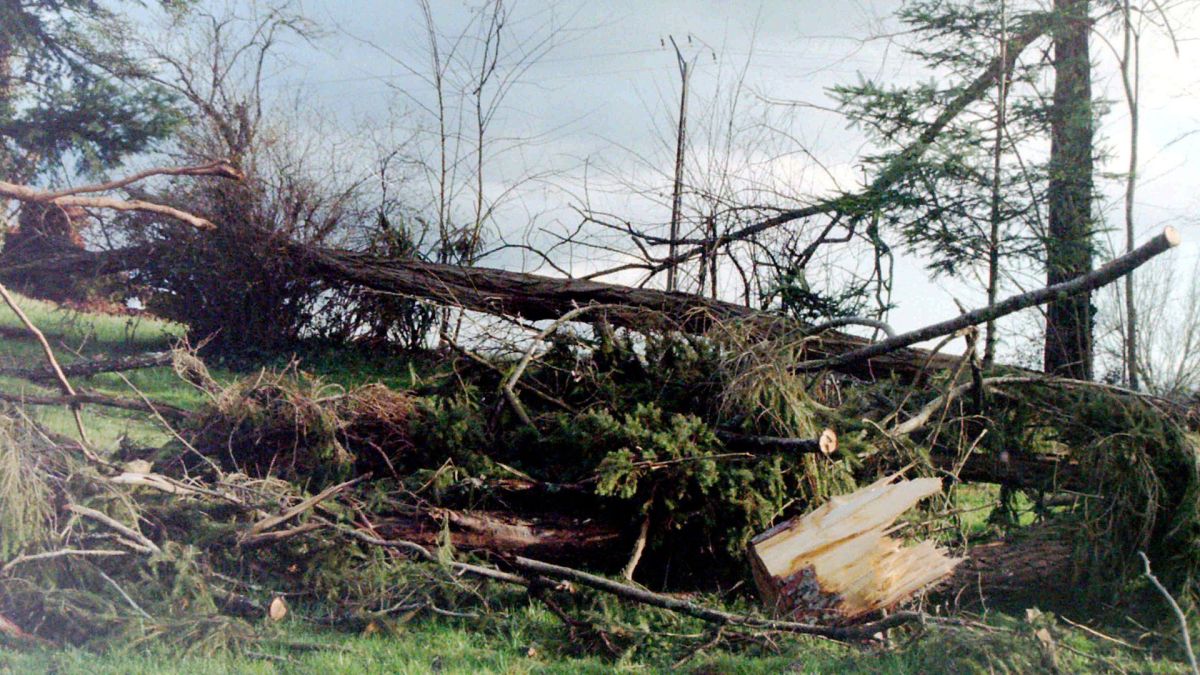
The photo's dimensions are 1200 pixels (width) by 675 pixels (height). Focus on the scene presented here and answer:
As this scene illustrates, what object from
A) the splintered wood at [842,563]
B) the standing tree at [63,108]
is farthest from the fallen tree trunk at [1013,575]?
the standing tree at [63,108]

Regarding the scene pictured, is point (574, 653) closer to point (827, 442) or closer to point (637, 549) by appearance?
point (637, 549)

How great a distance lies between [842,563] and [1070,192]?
231 inches

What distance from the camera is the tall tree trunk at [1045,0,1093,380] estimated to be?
8.49m

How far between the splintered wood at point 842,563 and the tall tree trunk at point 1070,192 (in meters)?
4.51

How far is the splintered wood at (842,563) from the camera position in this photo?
14.4 ft

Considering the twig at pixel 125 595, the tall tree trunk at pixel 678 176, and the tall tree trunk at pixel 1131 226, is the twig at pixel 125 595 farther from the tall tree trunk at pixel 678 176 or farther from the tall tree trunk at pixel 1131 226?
the tall tree trunk at pixel 1131 226

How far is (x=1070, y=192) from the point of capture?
28.0 ft

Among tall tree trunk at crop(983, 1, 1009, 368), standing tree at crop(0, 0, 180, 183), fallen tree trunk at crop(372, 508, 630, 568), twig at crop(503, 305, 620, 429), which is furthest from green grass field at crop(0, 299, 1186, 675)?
standing tree at crop(0, 0, 180, 183)

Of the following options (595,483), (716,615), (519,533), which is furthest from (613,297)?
(716,615)

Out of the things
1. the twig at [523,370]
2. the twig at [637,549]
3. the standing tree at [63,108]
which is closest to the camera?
the twig at [637,549]

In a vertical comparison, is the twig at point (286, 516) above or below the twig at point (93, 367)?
below

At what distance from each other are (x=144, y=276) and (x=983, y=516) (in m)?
8.81

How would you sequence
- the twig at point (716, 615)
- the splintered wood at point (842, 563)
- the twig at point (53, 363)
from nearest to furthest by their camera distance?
the twig at point (716, 615) → the splintered wood at point (842, 563) → the twig at point (53, 363)

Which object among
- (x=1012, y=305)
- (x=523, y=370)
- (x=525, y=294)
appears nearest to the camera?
(x=1012, y=305)
